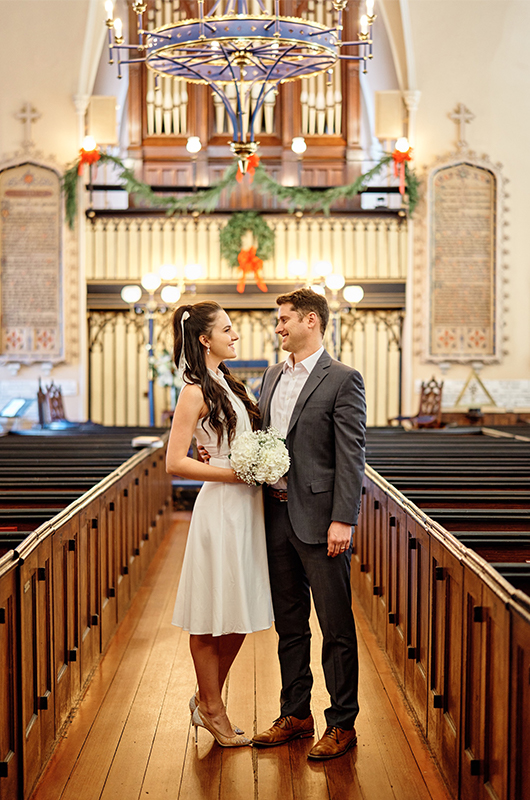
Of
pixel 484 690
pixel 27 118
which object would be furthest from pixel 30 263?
pixel 484 690

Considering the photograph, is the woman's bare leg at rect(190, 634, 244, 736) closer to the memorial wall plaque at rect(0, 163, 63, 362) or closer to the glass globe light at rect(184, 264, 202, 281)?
the glass globe light at rect(184, 264, 202, 281)

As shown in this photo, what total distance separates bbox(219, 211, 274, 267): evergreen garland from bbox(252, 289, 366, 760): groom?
8.03m

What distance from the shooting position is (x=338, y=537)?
280cm

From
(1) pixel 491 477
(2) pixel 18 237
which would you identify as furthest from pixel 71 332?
(1) pixel 491 477

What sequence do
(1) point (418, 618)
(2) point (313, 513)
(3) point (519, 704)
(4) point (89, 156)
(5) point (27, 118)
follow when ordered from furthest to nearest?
(5) point (27, 118)
(4) point (89, 156)
(1) point (418, 618)
(2) point (313, 513)
(3) point (519, 704)

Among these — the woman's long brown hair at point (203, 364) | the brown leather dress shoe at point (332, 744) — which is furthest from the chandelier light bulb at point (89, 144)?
the brown leather dress shoe at point (332, 744)

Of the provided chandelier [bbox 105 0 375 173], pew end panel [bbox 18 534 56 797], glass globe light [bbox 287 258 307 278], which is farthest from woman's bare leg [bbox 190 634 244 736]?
glass globe light [bbox 287 258 307 278]

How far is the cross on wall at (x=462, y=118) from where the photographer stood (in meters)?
11.0

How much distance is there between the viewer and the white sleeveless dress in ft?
9.50

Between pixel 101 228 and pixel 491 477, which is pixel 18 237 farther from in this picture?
pixel 491 477

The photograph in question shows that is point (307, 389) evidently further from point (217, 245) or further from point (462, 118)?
point (462, 118)

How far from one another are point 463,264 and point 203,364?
28.8 feet

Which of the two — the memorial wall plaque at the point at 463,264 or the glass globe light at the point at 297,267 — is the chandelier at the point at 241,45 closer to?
the glass globe light at the point at 297,267

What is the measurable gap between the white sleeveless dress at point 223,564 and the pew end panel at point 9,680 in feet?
1.99
